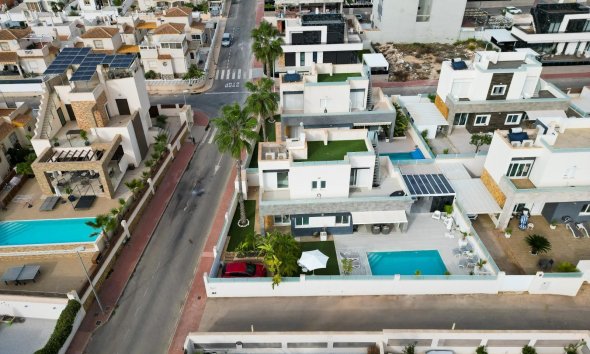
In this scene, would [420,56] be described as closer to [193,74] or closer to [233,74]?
[233,74]

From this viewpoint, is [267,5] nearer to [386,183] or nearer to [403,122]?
[403,122]

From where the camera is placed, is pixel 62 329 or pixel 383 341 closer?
pixel 383 341

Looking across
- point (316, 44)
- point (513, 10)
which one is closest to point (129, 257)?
point (316, 44)

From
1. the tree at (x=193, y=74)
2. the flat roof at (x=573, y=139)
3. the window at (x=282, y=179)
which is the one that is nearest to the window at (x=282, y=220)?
the window at (x=282, y=179)

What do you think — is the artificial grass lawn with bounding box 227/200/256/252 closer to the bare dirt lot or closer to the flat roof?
the flat roof

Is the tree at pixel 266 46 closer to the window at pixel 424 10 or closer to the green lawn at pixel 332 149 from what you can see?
the green lawn at pixel 332 149

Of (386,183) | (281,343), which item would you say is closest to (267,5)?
(386,183)

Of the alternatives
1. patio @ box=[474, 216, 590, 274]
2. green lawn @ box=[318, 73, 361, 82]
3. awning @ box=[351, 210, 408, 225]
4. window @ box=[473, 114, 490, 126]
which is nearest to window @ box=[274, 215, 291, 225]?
awning @ box=[351, 210, 408, 225]
